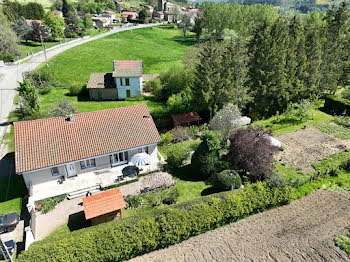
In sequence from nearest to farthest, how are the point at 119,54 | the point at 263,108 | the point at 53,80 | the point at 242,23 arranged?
1. the point at 263,108
2. the point at 53,80
3. the point at 119,54
4. the point at 242,23

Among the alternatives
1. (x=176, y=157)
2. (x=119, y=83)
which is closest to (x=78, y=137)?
(x=176, y=157)

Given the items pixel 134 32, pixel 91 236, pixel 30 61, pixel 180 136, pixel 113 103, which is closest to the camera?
pixel 91 236

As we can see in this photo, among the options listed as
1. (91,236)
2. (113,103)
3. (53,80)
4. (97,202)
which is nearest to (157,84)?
(113,103)

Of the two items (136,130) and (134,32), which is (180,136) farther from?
(134,32)

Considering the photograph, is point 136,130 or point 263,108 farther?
point 263,108

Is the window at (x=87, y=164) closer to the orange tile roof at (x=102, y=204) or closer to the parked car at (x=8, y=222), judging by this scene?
the orange tile roof at (x=102, y=204)

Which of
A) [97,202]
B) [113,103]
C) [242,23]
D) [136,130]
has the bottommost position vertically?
[113,103]

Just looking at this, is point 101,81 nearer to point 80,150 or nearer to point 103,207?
point 80,150
